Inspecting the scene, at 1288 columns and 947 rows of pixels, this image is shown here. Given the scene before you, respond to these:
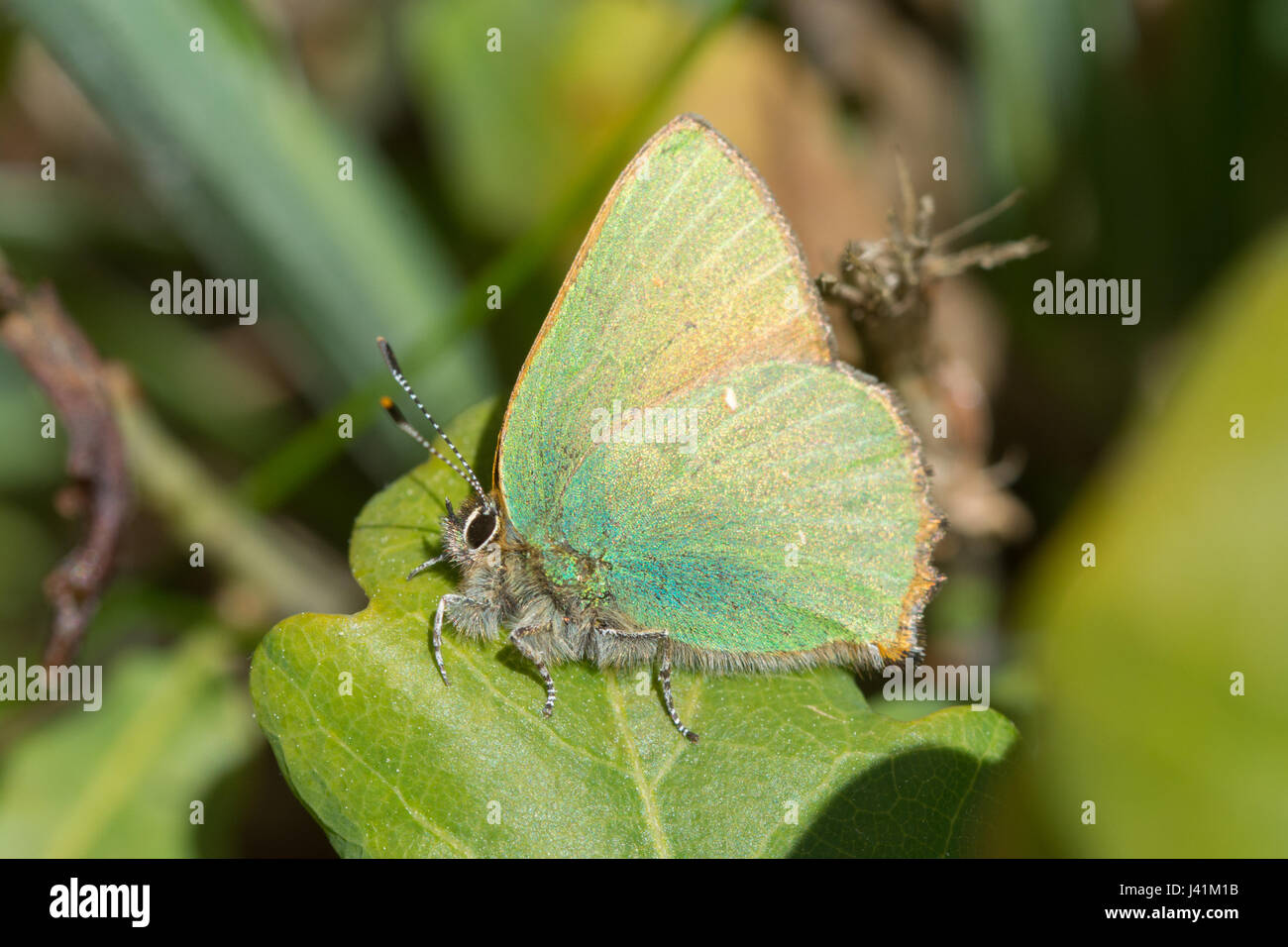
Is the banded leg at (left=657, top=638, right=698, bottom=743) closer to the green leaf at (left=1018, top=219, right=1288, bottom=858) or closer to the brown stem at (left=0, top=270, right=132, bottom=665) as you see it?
the green leaf at (left=1018, top=219, right=1288, bottom=858)

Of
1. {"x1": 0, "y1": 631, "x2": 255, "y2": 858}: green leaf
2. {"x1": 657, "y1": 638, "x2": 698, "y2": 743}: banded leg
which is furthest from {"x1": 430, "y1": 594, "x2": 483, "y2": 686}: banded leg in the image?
{"x1": 0, "y1": 631, "x2": 255, "y2": 858}: green leaf

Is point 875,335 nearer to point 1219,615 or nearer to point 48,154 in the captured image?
point 1219,615

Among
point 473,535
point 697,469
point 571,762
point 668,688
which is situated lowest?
point 571,762

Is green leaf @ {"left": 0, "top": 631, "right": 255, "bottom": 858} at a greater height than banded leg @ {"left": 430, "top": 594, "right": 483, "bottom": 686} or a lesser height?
lesser

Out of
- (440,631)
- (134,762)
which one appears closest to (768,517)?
(440,631)

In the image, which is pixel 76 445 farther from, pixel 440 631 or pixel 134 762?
pixel 440 631

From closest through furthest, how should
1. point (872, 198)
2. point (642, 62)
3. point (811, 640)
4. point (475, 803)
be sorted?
1. point (475, 803)
2. point (811, 640)
3. point (642, 62)
4. point (872, 198)
